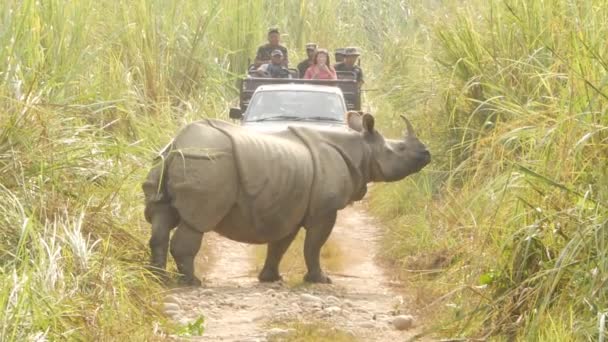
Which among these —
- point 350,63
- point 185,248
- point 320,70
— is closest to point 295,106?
point 320,70

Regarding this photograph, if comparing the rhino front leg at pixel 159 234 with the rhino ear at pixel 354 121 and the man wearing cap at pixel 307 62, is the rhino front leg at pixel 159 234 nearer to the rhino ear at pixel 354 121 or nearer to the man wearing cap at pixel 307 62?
the rhino ear at pixel 354 121

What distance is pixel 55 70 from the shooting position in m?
10.8

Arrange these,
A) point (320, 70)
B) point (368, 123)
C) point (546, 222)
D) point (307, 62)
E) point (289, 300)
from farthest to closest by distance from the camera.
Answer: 1. point (307, 62)
2. point (320, 70)
3. point (368, 123)
4. point (289, 300)
5. point (546, 222)

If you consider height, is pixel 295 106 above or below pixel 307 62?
above

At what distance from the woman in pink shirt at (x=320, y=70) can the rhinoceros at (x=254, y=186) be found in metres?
6.35

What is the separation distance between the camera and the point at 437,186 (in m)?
14.0

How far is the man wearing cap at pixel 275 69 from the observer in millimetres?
18469

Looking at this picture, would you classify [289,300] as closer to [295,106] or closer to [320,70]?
[295,106]

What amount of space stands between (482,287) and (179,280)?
9.16 feet

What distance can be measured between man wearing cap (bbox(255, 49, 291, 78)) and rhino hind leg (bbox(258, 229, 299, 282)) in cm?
715

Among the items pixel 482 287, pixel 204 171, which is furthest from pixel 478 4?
pixel 482 287

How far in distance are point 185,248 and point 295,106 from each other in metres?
4.63

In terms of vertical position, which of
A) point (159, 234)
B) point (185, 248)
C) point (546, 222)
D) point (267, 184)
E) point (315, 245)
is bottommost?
point (315, 245)

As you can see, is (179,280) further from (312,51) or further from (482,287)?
(312,51)
